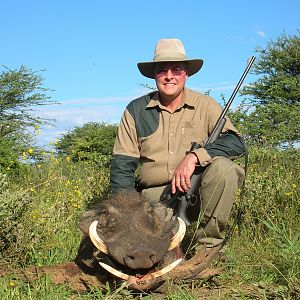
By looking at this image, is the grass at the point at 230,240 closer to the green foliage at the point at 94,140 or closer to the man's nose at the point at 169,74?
the man's nose at the point at 169,74

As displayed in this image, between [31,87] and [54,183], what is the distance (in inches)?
201

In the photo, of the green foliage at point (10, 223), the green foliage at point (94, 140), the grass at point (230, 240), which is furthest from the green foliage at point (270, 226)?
the green foliage at point (94, 140)

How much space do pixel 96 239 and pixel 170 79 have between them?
1870mm

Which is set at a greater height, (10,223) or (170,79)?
(170,79)

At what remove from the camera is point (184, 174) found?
440 cm

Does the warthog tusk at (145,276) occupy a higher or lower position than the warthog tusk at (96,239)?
lower

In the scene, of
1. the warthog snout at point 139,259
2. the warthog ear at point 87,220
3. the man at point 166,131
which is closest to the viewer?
the warthog snout at point 139,259

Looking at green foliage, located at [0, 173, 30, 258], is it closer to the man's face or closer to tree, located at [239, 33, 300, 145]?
the man's face

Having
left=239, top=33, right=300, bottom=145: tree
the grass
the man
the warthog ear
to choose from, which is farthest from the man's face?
left=239, top=33, right=300, bottom=145: tree

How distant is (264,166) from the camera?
664 centimetres

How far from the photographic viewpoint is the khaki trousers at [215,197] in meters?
4.46

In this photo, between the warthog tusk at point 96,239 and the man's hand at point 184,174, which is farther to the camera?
the man's hand at point 184,174

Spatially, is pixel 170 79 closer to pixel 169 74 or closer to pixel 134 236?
pixel 169 74

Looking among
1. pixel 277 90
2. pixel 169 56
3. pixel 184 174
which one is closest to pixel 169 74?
pixel 169 56
